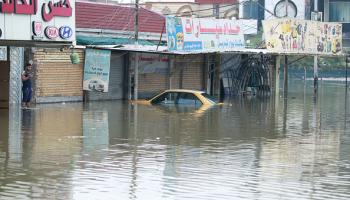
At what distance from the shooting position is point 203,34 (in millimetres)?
40094

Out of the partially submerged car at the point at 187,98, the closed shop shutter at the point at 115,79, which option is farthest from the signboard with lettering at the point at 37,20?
the closed shop shutter at the point at 115,79

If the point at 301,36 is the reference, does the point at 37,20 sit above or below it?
below

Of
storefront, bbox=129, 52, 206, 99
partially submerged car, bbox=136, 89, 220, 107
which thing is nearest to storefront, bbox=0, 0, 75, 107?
partially submerged car, bbox=136, 89, 220, 107

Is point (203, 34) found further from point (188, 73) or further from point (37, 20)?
point (37, 20)

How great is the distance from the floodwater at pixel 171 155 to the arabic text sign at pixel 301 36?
13448mm

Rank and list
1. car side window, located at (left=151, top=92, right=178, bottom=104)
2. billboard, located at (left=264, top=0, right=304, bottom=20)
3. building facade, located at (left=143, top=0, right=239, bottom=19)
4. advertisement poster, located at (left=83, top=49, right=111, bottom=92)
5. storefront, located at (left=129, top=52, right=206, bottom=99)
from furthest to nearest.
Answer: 1. billboard, located at (left=264, top=0, right=304, bottom=20)
2. building facade, located at (left=143, top=0, right=239, bottom=19)
3. storefront, located at (left=129, top=52, right=206, bottom=99)
4. advertisement poster, located at (left=83, top=49, right=111, bottom=92)
5. car side window, located at (left=151, top=92, right=178, bottom=104)

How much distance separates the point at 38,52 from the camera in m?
34.0

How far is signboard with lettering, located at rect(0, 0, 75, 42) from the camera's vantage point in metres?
25.0

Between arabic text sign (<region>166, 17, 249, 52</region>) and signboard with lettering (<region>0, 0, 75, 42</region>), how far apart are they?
32.1ft

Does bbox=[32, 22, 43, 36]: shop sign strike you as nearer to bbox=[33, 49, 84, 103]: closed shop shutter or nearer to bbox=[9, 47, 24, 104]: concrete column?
bbox=[9, 47, 24, 104]: concrete column

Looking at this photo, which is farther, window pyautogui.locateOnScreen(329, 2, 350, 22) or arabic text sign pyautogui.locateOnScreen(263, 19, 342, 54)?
window pyautogui.locateOnScreen(329, 2, 350, 22)

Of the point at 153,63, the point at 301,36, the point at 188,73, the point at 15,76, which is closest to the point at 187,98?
the point at 15,76

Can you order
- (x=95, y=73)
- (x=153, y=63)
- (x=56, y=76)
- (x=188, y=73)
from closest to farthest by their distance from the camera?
(x=56, y=76), (x=95, y=73), (x=153, y=63), (x=188, y=73)

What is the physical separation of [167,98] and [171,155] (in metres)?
17.0
